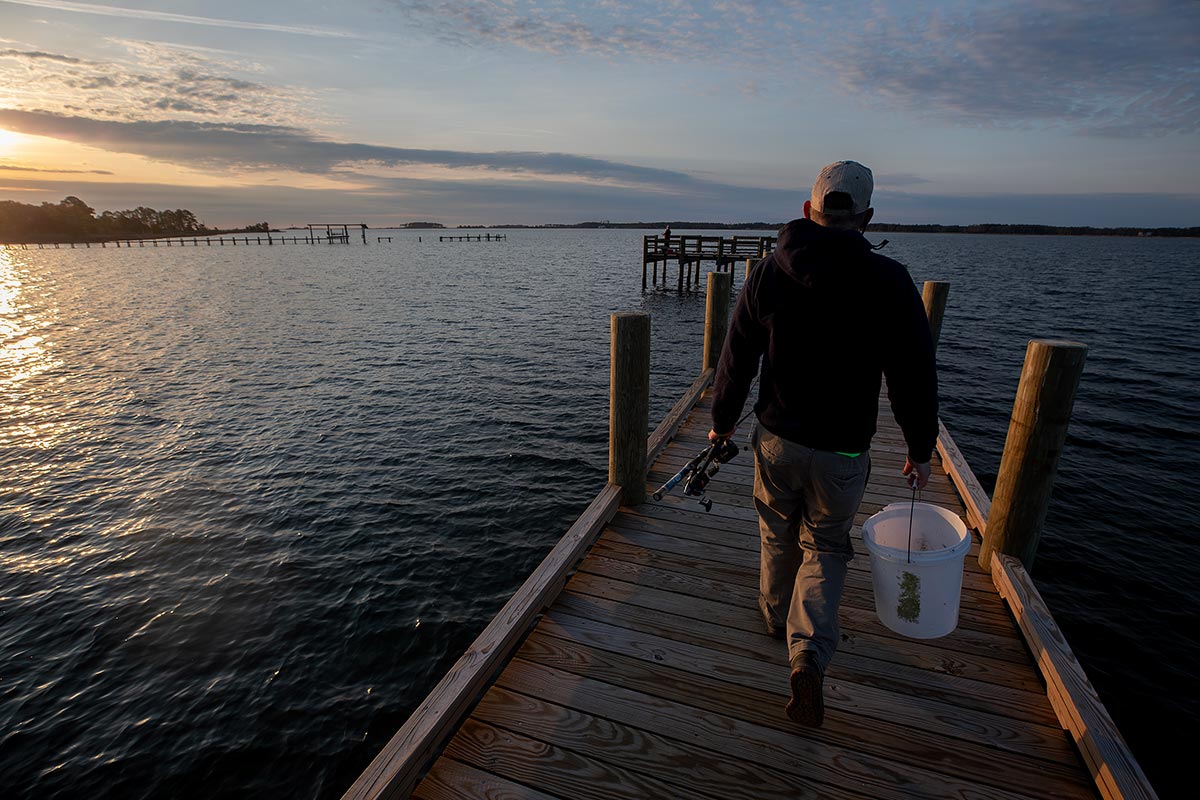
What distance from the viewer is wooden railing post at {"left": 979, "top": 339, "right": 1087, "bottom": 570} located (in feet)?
11.8

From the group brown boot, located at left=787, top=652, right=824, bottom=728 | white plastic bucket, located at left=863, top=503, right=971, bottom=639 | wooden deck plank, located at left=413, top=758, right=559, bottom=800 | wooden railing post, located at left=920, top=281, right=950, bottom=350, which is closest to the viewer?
wooden deck plank, located at left=413, top=758, right=559, bottom=800

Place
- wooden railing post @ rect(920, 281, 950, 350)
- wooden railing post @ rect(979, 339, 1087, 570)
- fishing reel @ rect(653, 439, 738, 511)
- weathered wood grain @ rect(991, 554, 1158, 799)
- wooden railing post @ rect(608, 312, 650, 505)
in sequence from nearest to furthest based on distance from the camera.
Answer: weathered wood grain @ rect(991, 554, 1158, 799) → fishing reel @ rect(653, 439, 738, 511) → wooden railing post @ rect(979, 339, 1087, 570) → wooden railing post @ rect(608, 312, 650, 505) → wooden railing post @ rect(920, 281, 950, 350)

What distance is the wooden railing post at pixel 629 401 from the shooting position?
4449 millimetres

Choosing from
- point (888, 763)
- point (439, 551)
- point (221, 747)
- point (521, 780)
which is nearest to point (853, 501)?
point (888, 763)

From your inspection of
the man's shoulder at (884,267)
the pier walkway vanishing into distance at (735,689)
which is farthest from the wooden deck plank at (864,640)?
the man's shoulder at (884,267)

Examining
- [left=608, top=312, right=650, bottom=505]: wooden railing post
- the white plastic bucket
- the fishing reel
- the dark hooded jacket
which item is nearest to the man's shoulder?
the dark hooded jacket

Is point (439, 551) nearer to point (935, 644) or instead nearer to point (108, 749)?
point (108, 749)

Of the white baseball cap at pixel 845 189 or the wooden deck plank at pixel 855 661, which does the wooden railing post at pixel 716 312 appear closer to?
the wooden deck plank at pixel 855 661

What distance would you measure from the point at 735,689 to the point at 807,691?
1.50ft

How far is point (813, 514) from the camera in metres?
2.80

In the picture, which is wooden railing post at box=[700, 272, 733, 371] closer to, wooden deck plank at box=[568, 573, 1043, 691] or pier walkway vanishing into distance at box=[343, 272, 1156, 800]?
pier walkway vanishing into distance at box=[343, 272, 1156, 800]

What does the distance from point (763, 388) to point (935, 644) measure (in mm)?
2038

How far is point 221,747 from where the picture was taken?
15.7 feet

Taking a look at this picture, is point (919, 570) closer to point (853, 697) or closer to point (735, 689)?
point (853, 697)
